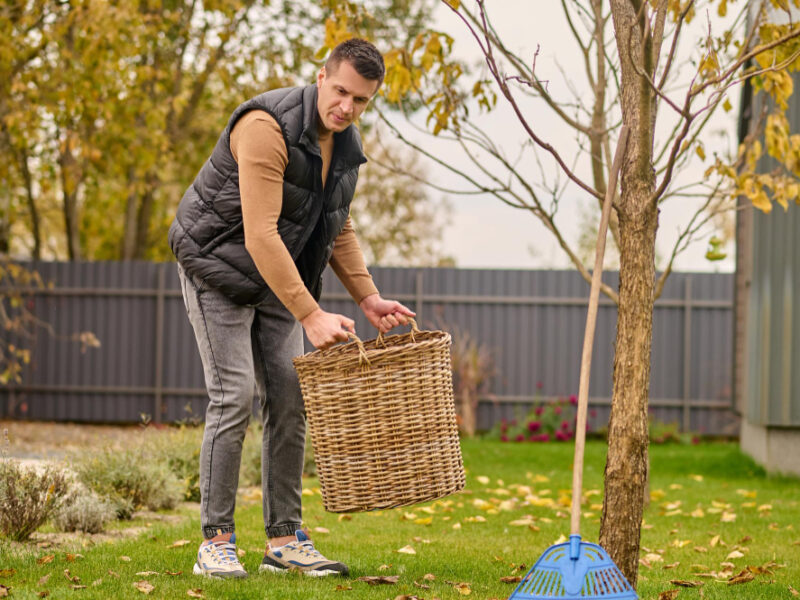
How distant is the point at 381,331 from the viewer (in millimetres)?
3104

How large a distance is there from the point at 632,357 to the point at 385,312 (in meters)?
0.85

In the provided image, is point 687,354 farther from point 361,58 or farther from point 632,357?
point 361,58

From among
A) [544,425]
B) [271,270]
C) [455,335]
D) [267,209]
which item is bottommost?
[544,425]

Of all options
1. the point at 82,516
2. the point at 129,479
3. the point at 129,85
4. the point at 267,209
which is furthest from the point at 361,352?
the point at 129,85

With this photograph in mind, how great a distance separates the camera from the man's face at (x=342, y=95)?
2.82m

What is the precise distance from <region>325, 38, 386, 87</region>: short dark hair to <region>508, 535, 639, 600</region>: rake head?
1457 millimetres

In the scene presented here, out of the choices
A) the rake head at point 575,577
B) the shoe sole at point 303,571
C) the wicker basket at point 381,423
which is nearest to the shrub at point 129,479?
the shoe sole at point 303,571

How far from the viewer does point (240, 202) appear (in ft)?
9.66

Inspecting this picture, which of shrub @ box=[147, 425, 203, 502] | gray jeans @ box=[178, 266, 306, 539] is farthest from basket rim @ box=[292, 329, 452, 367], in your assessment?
shrub @ box=[147, 425, 203, 502]

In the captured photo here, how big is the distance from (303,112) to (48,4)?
21.9 ft

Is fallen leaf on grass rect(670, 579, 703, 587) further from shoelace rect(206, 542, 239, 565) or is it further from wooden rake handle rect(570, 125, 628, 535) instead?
shoelace rect(206, 542, 239, 565)

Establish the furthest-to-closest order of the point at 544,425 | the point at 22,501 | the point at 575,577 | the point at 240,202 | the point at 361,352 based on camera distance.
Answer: the point at 544,425 → the point at 22,501 → the point at 240,202 → the point at 361,352 → the point at 575,577

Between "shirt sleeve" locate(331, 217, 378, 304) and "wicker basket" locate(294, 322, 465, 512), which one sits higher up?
"shirt sleeve" locate(331, 217, 378, 304)

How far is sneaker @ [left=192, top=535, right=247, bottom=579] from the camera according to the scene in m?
2.97
